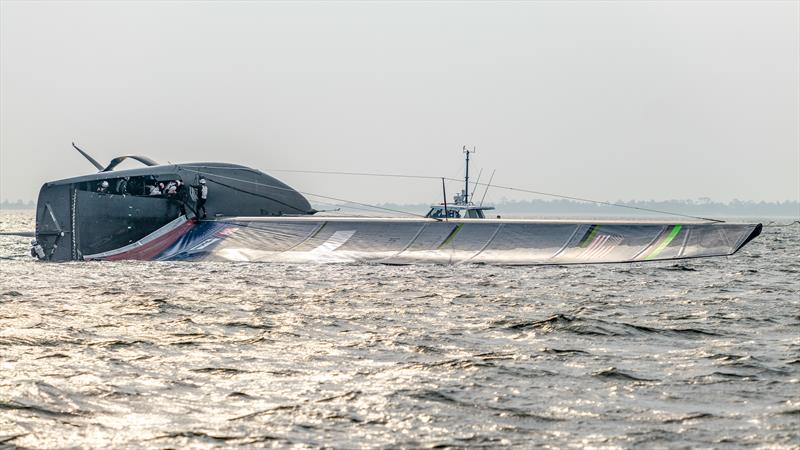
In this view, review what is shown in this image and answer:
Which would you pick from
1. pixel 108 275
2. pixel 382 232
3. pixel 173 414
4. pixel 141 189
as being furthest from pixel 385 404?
pixel 141 189

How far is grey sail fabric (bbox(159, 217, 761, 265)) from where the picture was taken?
3600cm

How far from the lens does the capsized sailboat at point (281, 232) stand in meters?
36.5

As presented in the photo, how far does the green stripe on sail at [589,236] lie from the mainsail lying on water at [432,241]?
41 mm

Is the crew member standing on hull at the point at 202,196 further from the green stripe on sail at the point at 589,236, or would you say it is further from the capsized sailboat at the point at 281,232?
the green stripe on sail at the point at 589,236

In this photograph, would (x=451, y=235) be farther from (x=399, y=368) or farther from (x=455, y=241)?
(x=399, y=368)

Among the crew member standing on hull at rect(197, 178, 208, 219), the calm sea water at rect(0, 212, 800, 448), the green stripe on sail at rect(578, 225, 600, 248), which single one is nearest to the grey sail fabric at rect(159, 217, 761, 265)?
the green stripe on sail at rect(578, 225, 600, 248)

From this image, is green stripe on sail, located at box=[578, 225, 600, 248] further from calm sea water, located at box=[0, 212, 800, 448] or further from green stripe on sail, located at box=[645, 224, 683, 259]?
calm sea water, located at box=[0, 212, 800, 448]

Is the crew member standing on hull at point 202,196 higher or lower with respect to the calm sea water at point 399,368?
higher

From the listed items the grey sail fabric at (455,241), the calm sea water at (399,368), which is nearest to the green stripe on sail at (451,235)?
the grey sail fabric at (455,241)

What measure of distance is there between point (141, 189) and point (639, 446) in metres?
39.1

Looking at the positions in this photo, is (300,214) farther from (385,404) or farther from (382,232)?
(385,404)

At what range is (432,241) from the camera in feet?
127

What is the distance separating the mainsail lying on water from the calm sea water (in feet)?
32.1

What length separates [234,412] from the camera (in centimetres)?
1035
